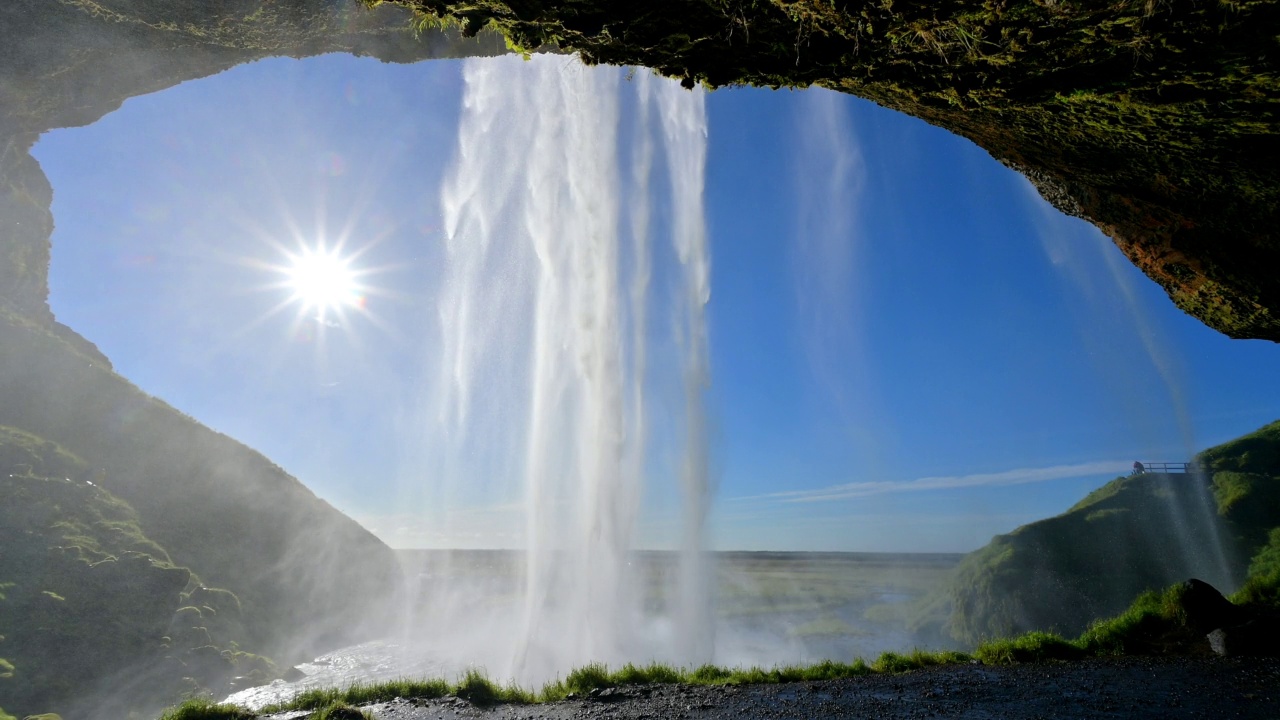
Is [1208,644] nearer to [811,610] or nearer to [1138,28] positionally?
[1138,28]

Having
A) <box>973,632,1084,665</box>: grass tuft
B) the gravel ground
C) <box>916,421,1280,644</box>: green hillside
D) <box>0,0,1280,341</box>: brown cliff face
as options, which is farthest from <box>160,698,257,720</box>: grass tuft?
<box>916,421,1280,644</box>: green hillside

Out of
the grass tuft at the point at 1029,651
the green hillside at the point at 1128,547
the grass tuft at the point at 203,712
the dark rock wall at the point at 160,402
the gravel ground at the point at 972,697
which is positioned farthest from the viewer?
the green hillside at the point at 1128,547

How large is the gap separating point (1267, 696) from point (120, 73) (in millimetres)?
40280

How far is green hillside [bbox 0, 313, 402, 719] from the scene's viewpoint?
2012 centimetres

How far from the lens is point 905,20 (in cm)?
417

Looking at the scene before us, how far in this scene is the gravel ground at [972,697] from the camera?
22.9 ft

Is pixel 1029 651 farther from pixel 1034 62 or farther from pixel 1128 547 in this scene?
pixel 1128 547

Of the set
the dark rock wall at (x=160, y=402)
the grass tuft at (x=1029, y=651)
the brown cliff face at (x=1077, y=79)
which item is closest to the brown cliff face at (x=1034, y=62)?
the brown cliff face at (x=1077, y=79)

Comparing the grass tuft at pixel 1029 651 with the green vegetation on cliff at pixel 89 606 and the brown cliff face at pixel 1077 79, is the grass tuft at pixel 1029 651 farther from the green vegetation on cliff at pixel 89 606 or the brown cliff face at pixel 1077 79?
the green vegetation on cliff at pixel 89 606

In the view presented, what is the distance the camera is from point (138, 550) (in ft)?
84.1

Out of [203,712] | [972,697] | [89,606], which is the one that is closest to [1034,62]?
[972,697]

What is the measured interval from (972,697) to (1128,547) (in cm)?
3334

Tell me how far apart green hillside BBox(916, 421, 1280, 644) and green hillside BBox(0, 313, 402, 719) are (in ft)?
140

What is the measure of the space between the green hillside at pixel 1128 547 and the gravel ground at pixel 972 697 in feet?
79.6
